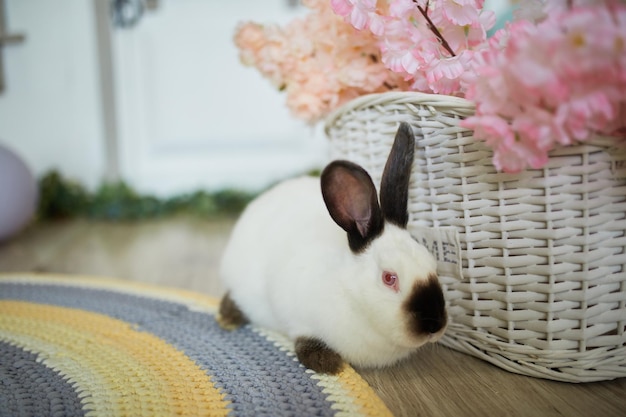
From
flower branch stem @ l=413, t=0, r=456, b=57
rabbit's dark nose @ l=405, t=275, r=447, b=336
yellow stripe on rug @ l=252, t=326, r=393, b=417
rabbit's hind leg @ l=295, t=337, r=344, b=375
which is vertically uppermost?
flower branch stem @ l=413, t=0, r=456, b=57

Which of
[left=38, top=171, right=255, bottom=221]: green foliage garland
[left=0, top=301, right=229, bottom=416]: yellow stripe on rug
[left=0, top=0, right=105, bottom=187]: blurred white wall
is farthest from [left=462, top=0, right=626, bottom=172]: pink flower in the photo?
[left=0, top=0, right=105, bottom=187]: blurred white wall

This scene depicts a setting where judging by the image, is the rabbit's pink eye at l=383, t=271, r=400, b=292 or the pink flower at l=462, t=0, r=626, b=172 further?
the rabbit's pink eye at l=383, t=271, r=400, b=292

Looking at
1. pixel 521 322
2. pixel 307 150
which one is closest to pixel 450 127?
pixel 521 322

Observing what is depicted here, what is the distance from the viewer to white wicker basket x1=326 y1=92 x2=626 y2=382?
0.78 meters

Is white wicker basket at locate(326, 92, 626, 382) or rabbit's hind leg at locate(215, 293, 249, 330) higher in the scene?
white wicker basket at locate(326, 92, 626, 382)

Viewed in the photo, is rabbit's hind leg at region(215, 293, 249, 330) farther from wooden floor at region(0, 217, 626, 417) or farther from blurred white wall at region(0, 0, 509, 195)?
blurred white wall at region(0, 0, 509, 195)

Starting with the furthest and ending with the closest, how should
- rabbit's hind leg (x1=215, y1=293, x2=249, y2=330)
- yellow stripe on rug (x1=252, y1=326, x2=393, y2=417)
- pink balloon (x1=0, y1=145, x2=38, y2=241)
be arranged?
pink balloon (x1=0, y1=145, x2=38, y2=241)
rabbit's hind leg (x1=215, y1=293, x2=249, y2=330)
yellow stripe on rug (x1=252, y1=326, x2=393, y2=417)

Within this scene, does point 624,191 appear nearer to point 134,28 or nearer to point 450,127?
point 450,127

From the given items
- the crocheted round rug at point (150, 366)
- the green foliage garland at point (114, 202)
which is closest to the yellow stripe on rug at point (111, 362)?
the crocheted round rug at point (150, 366)

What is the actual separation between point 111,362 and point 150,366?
0.23 feet

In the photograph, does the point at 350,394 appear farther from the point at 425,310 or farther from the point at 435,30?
the point at 435,30

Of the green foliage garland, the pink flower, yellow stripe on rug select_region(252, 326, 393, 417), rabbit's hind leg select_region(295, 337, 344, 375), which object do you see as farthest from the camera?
the green foliage garland

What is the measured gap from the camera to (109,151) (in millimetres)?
2748

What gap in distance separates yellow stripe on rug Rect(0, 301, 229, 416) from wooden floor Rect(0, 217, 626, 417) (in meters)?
0.28
